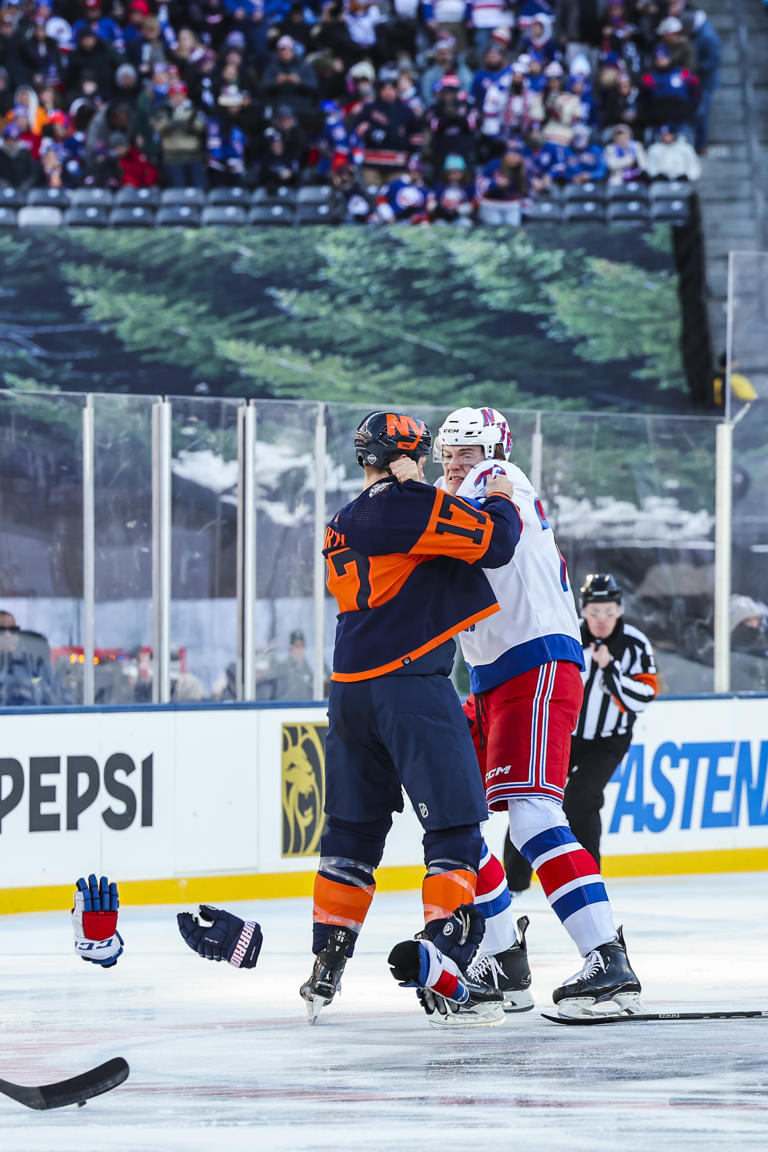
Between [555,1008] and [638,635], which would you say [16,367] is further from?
[555,1008]

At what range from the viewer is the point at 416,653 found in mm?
4023

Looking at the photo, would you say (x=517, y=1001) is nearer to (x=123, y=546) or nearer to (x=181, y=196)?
(x=123, y=546)

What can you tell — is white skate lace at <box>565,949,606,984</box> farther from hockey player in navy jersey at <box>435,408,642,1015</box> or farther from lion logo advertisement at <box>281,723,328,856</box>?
lion logo advertisement at <box>281,723,328,856</box>

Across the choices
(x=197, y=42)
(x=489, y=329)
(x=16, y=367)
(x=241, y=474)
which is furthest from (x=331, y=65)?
(x=241, y=474)

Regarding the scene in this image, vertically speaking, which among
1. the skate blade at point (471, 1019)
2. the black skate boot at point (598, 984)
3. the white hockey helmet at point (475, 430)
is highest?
the white hockey helmet at point (475, 430)

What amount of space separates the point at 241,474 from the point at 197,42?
7691mm

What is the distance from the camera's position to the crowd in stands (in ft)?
45.2

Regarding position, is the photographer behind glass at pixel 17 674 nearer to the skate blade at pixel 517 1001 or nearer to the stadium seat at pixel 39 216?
the skate blade at pixel 517 1001

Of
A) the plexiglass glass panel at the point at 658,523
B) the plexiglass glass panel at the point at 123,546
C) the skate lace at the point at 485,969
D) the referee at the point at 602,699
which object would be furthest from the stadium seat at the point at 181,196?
the skate lace at the point at 485,969

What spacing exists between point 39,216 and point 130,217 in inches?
28.4

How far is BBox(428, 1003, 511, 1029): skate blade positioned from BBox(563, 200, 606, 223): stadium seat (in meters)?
11.0

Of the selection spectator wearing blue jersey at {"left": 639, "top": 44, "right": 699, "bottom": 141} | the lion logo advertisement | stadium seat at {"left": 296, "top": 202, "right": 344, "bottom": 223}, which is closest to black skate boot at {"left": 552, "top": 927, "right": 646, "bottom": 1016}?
the lion logo advertisement

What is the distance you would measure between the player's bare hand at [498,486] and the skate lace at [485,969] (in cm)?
121

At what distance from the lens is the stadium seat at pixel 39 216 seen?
44.2ft
